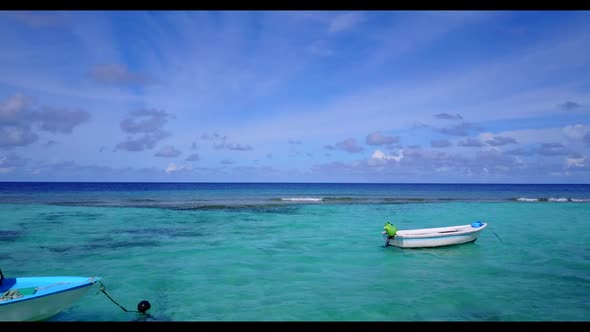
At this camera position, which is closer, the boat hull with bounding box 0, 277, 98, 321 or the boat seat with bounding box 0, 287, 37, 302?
the boat hull with bounding box 0, 277, 98, 321

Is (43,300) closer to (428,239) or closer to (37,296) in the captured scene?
(37,296)

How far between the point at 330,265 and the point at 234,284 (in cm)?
436

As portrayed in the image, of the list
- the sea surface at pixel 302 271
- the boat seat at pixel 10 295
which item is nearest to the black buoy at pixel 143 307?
the sea surface at pixel 302 271

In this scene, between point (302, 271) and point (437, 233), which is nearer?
point (302, 271)

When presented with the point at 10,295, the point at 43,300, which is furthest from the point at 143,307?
the point at 10,295

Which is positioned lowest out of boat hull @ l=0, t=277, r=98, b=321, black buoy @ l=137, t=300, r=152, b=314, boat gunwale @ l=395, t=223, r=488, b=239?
black buoy @ l=137, t=300, r=152, b=314

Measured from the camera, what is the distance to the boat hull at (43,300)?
28.2ft

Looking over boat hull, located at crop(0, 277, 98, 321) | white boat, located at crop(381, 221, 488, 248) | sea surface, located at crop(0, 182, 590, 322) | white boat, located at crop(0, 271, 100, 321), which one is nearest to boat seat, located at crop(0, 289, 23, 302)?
white boat, located at crop(0, 271, 100, 321)

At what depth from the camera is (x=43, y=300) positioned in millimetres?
9086

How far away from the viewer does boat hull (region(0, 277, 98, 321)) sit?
860cm

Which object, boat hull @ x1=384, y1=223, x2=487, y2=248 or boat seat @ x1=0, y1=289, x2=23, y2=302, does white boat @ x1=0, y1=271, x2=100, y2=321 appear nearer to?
boat seat @ x1=0, y1=289, x2=23, y2=302

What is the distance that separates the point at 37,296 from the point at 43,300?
27cm
